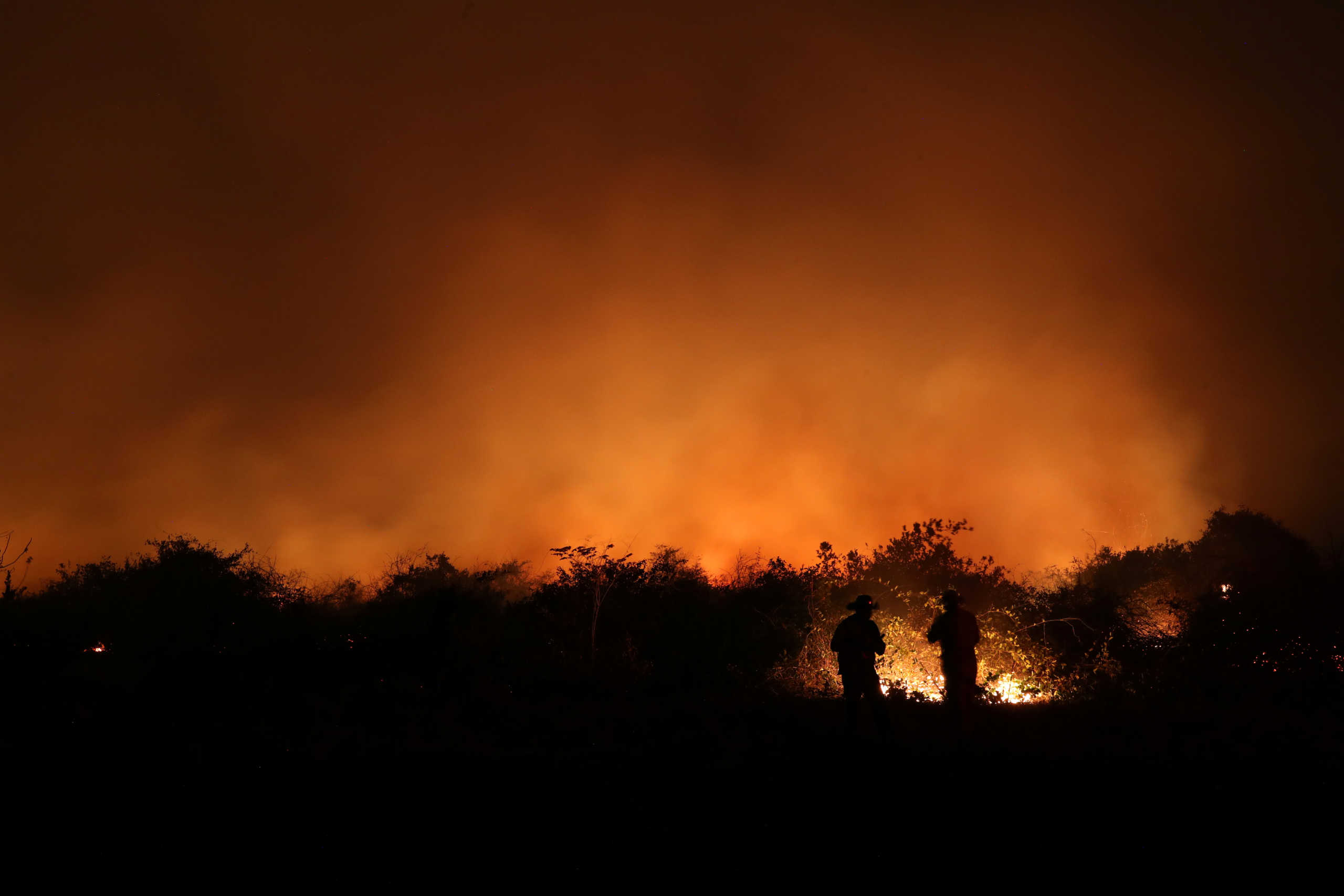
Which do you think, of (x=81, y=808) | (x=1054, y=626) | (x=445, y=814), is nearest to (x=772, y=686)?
(x=1054, y=626)

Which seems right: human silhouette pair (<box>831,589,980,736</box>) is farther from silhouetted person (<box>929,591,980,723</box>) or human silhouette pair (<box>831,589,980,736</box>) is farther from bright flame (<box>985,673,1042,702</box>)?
bright flame (<box>985,673,1042,702</box>)

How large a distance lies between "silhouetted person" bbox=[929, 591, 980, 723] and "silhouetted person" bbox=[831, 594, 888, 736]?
2.99 feet

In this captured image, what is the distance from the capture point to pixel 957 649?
31.7 feet

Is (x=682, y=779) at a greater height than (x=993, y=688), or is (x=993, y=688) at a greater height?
(x=993, y=688)

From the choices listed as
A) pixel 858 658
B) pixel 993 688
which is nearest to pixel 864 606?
pixel 858 658

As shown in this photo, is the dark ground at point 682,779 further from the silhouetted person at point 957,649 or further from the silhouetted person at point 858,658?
the silhouetted person at point 957,649

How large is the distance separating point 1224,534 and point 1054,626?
93.0 ft

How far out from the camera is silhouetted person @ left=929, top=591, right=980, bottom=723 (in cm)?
952

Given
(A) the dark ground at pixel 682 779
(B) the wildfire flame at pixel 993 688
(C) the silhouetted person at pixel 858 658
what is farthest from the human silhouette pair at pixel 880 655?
(B) the wildfire flame at pixel 993 688

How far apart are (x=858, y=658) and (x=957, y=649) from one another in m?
1.61

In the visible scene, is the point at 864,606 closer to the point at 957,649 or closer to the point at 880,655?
the point at 880,655

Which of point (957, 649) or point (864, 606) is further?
point (957, 649)

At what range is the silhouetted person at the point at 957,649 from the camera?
9523 mm

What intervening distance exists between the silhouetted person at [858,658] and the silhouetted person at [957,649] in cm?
91
